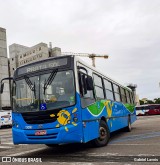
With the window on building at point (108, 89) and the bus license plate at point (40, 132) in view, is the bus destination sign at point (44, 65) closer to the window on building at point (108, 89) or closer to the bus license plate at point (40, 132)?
the bus license plate at point (40, 132)

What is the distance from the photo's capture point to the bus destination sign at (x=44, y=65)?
9.04 m

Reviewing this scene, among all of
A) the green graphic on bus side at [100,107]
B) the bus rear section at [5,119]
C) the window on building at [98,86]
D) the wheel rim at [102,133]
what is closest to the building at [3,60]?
the bus rear section at [5,119]

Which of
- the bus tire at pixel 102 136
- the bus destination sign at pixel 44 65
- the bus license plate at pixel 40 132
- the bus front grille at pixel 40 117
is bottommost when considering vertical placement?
the bus tire at pixel 102 136

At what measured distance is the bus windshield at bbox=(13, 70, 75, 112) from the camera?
8.52 m

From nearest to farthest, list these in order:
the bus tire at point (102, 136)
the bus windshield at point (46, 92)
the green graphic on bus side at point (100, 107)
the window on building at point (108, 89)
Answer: the bus windshield at point (46, 92) → the green graphic on bus side at point (100, 107) → the bus tire at point (102, 136) → the window on building at point (108, 89)

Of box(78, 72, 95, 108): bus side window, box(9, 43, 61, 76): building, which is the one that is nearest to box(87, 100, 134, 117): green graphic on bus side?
box(78, 72, 95, 108): bus side window

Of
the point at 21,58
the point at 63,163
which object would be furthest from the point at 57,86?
the point at 21,58

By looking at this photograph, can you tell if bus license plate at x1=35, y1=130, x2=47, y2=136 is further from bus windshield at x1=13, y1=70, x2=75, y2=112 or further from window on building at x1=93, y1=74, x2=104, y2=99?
window on building at x1=93, y1=74, x2=104, y2=99

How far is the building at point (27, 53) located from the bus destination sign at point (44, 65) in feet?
217

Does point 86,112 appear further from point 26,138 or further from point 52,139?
point 26,138

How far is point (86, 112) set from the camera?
8.91m

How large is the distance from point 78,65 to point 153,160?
12.0ft

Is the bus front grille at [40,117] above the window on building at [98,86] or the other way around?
the other way around

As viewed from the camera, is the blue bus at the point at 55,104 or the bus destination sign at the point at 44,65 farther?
the bus destination sign at the point at 44,65
